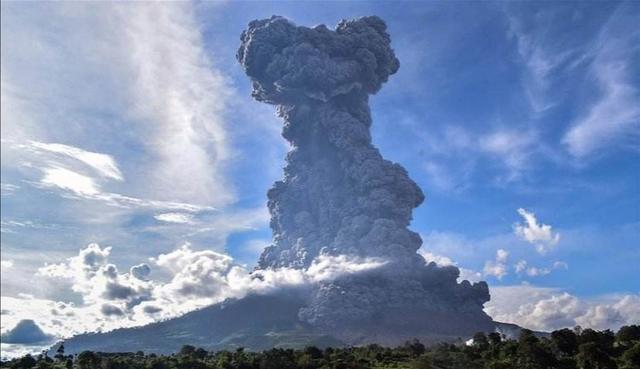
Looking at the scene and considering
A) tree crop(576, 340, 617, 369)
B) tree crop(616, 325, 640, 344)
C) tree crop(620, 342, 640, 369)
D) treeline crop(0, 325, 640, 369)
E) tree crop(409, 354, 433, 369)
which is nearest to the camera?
tree crop(620, 342, 640, 369)

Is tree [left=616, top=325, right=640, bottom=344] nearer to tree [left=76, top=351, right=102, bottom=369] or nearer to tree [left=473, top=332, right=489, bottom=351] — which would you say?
tree [left=473, top=332, right=489, bottom=351]

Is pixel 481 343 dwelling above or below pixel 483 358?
above

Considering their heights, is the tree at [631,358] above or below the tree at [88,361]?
below

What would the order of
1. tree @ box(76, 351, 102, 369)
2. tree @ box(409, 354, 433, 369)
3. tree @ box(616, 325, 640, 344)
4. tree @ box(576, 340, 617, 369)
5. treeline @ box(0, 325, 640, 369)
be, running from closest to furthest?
tree @ box(576, 340, 617, 369) → treeline @ box(0, 325, 640, 369) → tree @ box(409, 354, 433, 369) → tree @ box(616, 325, 640, 344) → tree @ box(76, 351, 102, 369)

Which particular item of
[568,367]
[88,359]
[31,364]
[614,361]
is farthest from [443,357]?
[31,364]

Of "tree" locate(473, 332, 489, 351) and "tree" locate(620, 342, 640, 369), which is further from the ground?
"tree" locate(473, 332, 489, 351)

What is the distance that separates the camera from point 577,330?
14638 centimetres

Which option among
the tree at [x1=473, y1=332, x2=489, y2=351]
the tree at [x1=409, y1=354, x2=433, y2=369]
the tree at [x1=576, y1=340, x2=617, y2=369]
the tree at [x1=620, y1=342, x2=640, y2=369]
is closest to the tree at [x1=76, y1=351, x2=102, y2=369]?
the tree at [x1=409, y1=354, x2=433, y2=369]

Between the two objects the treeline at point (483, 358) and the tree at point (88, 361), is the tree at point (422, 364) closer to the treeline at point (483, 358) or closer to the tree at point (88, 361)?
the treeline at point (483, 358)

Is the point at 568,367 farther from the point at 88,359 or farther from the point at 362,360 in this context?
the point at 88,359

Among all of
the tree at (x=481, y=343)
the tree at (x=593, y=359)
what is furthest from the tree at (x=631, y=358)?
the tree at (x=481, y=343)

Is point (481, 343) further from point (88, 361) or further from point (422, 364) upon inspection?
point (88, 361)

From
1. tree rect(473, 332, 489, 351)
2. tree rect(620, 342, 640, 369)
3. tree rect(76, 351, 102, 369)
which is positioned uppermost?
tree rect(473, 332, 489, 351)

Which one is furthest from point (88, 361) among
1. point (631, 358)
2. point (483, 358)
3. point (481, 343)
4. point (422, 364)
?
point (631, 358)
